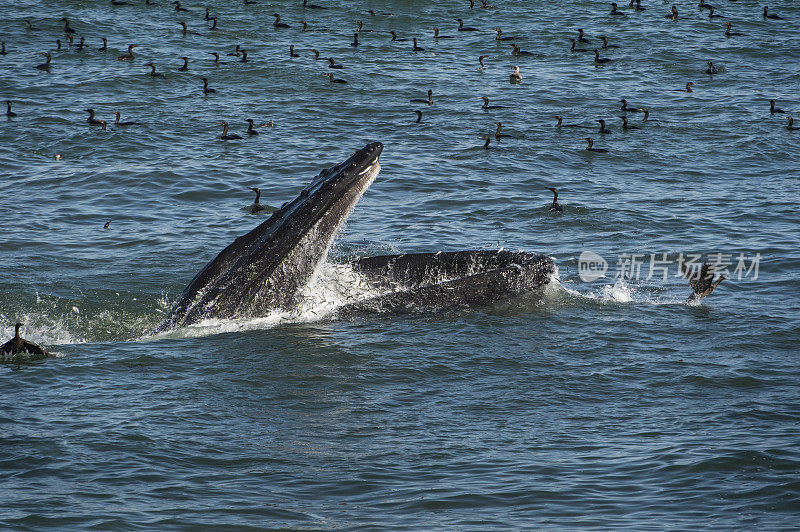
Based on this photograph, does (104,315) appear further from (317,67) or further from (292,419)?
(317,67)

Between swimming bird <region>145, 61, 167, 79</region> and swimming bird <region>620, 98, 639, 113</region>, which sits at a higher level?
→ swimming bird <region>620, 98, 639, 113</region>

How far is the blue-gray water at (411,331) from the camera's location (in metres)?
7.43

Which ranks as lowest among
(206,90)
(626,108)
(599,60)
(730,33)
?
(206,90)

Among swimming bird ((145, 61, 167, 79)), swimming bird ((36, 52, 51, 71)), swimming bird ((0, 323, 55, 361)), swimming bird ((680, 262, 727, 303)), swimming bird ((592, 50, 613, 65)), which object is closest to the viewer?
swimming bird ((0, 323, 55, 361))

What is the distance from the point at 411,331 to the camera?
10680mm

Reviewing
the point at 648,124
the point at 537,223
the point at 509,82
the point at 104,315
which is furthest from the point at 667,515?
the point at 509,82

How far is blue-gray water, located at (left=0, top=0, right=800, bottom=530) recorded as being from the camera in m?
7.43

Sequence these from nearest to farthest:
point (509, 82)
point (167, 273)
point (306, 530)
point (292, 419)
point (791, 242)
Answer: point (306, 530), point (292, 419), point (167, 273), point (791, 242), point (509, 82)

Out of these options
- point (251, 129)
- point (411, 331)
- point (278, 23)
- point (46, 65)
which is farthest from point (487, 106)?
point (411, 331)

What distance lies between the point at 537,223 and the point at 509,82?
46.1ft

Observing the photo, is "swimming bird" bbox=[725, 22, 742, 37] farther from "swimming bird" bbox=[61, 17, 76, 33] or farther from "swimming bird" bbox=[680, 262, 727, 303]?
"swimming bird" bbox=[680, 262, 727, 303]

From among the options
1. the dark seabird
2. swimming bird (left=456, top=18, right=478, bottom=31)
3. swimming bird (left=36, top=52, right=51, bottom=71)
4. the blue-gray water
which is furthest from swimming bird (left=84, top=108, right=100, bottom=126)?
swimming bird (left=456, top=18, right=478, bottom=31)

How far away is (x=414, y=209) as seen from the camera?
56.9ft

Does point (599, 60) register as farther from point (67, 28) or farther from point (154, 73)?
point (67, 28)
